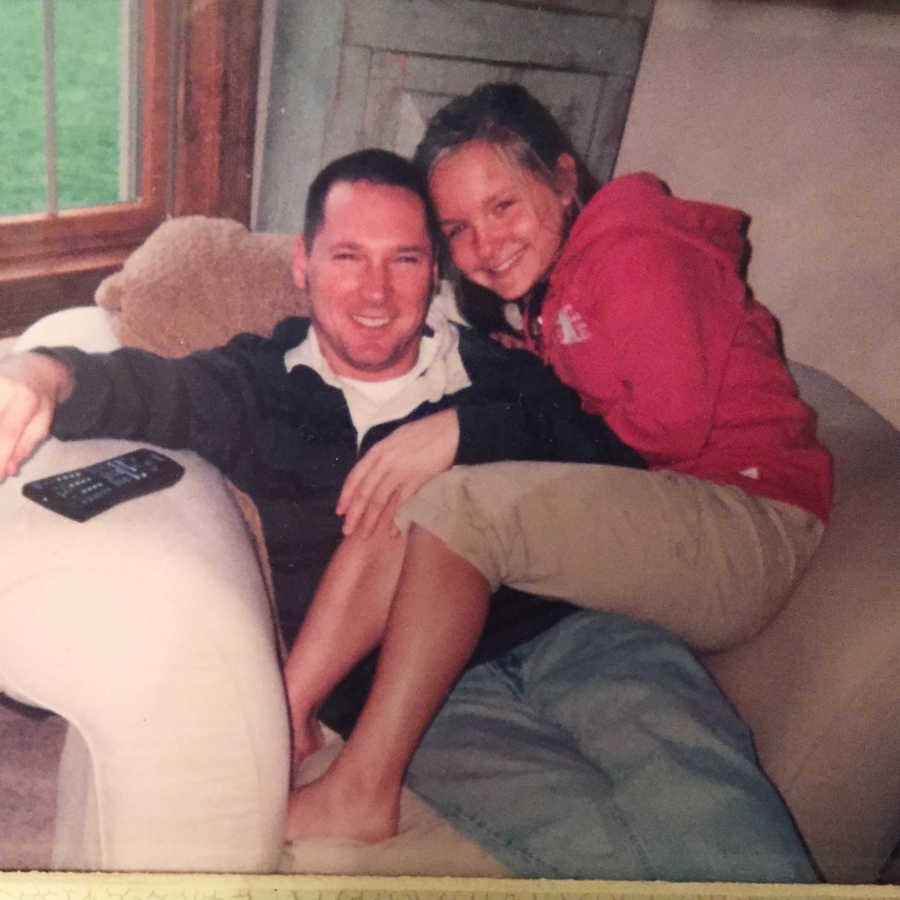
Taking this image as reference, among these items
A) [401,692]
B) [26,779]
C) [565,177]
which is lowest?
[26,779]

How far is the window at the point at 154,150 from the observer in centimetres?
75

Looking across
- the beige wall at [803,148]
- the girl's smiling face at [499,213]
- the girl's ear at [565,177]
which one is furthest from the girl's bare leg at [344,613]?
the beige wall at [803,148]

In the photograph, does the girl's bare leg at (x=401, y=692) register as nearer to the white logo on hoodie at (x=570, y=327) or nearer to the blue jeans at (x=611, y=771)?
the blue jeans at (x=611, y=771)

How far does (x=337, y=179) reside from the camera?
0.80 metres

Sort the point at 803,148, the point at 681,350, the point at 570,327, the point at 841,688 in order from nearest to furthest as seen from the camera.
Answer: the point at 841,688 → the point at 681,350 → the point at 570,327 → the point at 803,148

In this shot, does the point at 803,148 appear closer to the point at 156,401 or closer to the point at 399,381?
the point at 399,381

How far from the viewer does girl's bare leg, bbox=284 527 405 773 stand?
0.70 metres

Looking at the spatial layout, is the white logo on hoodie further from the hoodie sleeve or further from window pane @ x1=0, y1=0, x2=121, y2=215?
window pane @ x1=0, y1=0, x2=121, y2=215

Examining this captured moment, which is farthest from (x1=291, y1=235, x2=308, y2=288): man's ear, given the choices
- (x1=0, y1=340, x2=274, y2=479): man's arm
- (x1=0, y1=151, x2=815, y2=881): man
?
(x1=0, y1=340, x2=274, y2=479): man's arm

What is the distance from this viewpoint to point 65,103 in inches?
25.5

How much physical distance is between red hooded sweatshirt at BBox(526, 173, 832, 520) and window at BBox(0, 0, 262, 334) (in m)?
0.38

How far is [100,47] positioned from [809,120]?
75 centimetres

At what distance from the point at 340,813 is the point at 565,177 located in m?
0.68

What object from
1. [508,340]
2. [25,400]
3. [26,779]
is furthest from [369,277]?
[26,779]
